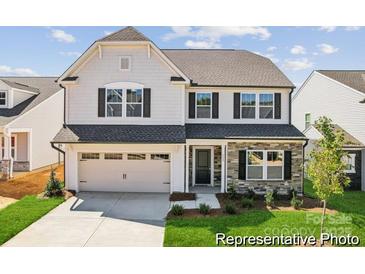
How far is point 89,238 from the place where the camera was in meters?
8.17

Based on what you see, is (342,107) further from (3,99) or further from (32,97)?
(3,99)

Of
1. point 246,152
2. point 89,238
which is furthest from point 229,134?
point 89,238

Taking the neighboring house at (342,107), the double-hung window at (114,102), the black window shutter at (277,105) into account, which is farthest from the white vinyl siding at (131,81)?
the neighboring house at (342,107)

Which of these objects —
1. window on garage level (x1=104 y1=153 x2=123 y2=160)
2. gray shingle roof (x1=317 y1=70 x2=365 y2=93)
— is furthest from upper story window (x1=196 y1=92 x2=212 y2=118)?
gray shingle roof (x1=317 y1=70 x2=365 y2=93)

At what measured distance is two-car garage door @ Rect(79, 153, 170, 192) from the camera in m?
13.3

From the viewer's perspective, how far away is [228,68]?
49.3 feet

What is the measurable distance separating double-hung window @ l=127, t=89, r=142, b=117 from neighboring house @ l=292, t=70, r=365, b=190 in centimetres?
885

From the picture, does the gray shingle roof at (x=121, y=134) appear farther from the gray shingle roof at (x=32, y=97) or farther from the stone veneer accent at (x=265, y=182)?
the gray shingle roof at (x=32, y=97)

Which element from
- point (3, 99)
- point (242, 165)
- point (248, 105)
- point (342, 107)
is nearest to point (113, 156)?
point (242, 165)

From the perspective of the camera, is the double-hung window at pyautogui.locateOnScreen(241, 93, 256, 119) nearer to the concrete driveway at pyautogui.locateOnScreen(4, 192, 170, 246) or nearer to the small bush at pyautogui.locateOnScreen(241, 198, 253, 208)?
the small bush at pyautogui.locateOnScreen(241, 198, 253, 208)

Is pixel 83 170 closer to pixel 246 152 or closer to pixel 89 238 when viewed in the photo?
pixel 89 238

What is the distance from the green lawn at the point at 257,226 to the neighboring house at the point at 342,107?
5086 mm

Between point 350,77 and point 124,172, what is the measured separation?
40.4 feet

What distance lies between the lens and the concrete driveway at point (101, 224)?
802 centimetres
